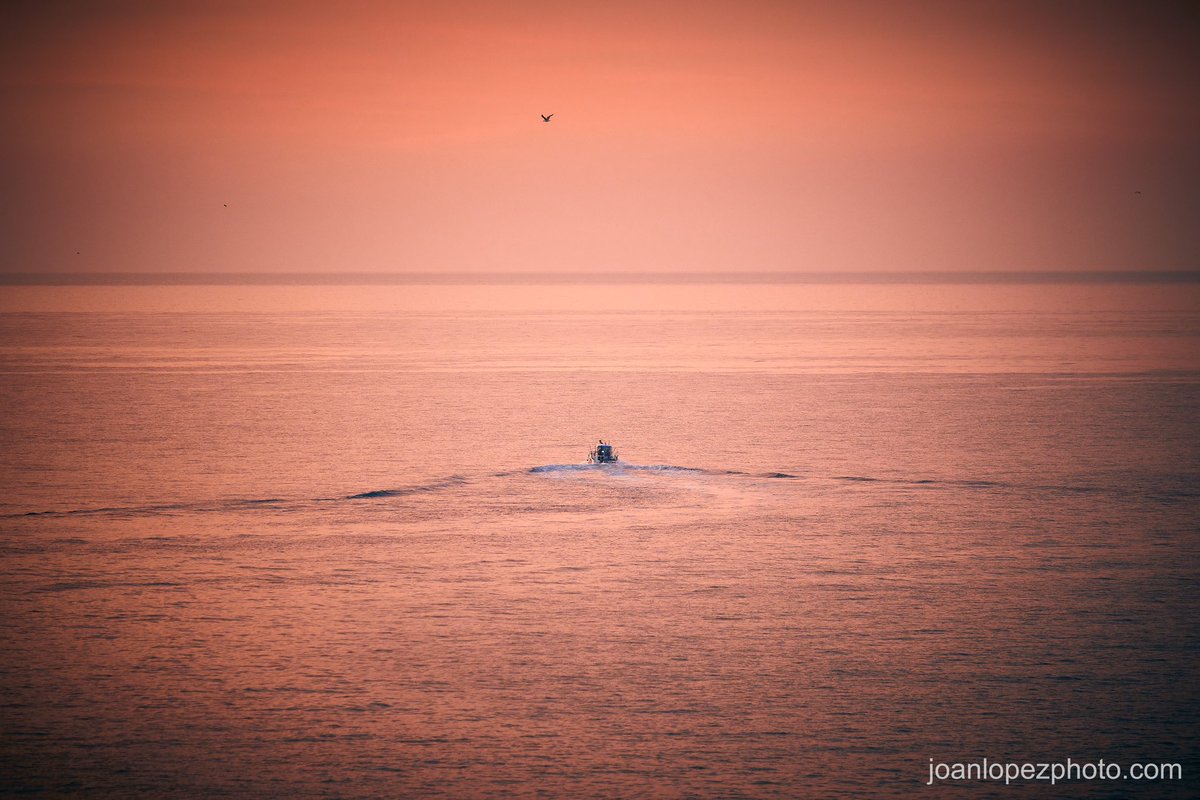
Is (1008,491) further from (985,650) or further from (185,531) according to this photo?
(185,531)

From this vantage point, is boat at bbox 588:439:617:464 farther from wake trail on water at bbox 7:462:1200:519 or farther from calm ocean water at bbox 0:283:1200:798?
calm ocean water at bbox 0:283:1200:798

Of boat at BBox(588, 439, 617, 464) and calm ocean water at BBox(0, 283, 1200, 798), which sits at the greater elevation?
boat at BBox(588, 439, 617, 464)

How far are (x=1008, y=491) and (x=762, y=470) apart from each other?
411 centimetres

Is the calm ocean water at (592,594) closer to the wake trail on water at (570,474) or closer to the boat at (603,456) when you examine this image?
the wake trail on water at (570,474)

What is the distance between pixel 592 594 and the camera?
47.6 ft

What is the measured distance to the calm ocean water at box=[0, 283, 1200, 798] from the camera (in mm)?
10133

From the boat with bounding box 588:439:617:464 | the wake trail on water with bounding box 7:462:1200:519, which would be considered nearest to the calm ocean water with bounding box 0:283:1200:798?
the wake trail on water with bounding box 7:462:1200:519

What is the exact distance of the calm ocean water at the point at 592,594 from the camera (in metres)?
10.1

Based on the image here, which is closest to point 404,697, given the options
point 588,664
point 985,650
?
point 588,664

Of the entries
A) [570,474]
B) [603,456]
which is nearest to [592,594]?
[570,474]

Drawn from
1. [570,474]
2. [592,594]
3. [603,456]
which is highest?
[603,456]

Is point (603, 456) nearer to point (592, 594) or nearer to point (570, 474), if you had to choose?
point (570, 474)

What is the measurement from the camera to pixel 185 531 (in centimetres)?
1778

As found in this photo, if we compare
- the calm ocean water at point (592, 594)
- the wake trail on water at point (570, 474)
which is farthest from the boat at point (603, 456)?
the calm ocean water at point (592, 594)
